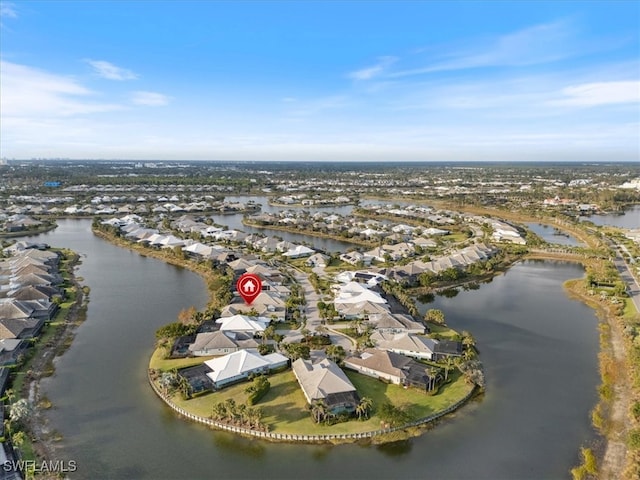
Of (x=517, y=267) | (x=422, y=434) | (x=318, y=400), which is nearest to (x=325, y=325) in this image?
(x=318, y=400)

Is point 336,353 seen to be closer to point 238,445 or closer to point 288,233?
point 238,445

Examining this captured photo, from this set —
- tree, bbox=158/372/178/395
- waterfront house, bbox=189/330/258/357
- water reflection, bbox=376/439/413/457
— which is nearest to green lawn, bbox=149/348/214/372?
waterfront house, bbox=189/330/258/357

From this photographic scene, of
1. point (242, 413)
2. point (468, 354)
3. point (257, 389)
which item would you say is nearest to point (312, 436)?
point (242, 413)

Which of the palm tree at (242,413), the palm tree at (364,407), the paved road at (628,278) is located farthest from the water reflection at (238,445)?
the paved road at (628,278)

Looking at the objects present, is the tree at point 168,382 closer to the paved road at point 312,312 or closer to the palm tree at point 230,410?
the palm tree at point 230,410

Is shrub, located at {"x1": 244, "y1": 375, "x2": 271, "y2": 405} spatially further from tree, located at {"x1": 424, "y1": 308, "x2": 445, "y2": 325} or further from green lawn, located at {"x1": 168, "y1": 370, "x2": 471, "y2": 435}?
tree, located at {"x1": 424, "y1": 308, "x2": 445, "y2": 325}

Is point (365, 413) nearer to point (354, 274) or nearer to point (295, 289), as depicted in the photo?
point (295, 289)
